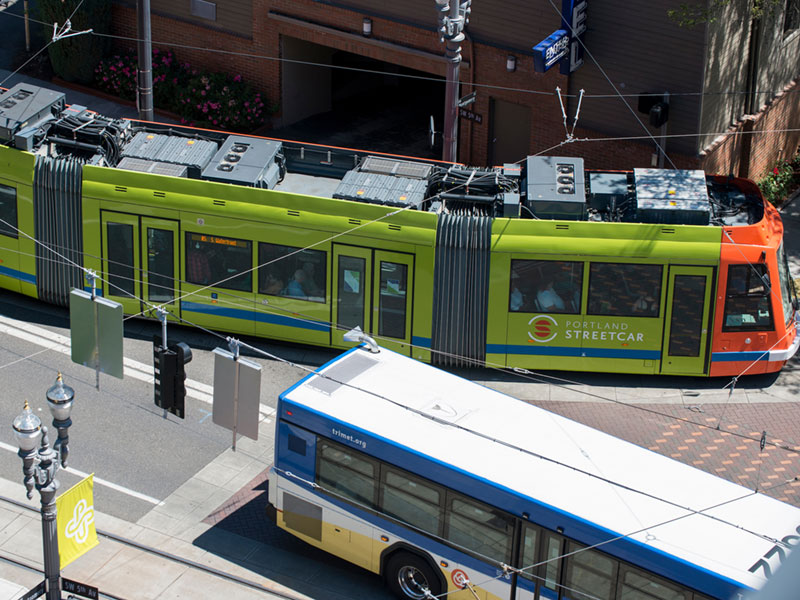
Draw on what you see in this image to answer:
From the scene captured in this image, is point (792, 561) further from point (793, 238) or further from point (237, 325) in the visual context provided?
point (793, 238)

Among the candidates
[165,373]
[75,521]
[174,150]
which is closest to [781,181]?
[174,150]

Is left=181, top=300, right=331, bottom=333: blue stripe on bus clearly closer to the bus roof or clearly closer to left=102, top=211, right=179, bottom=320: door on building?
left=102, top=211, right=179, bottom=320: door on building

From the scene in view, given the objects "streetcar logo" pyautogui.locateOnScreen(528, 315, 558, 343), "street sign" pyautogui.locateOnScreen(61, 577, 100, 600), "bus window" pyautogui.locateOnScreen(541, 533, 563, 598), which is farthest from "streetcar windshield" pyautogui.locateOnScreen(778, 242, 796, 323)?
"street sign" pyautogui.locateOnScreen(61, 577, 100, 600)

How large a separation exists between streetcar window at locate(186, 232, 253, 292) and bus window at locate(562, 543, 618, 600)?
29.2 ft

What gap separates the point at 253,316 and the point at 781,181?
13.7 meters

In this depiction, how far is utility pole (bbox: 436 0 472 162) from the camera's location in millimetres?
19453

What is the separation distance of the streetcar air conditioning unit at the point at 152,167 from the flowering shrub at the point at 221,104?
9127mm

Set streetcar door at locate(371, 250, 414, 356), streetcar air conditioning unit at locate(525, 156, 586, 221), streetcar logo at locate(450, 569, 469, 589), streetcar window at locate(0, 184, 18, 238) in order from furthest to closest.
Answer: streetcar window at locate(0, 184, 18, 238) → streetcar door at locate(371, 250, 414, 356) → streetcar air conditioning unit at locate(525, 156, 586, 221) → streetcar logo at locate(450, 569, 469, 589)

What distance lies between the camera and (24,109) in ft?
66.5

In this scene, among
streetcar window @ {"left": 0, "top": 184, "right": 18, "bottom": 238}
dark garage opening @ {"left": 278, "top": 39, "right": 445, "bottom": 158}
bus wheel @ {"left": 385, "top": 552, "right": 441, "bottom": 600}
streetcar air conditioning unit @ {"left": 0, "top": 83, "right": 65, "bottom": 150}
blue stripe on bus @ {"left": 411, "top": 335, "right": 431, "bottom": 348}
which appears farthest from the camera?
dark garage opening @ {"left": 278, "top": 39, "right": 445, "bottom": 158}

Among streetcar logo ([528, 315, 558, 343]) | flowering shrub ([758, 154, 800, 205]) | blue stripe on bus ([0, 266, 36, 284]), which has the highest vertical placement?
flowering shrub ([758, 154, 800, 205])

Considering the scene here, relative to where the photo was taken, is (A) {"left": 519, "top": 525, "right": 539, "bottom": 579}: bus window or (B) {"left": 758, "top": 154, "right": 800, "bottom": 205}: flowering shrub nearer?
(A) {"left": 519, "top": 525, "right": 539, "bottom": 579}: bus window

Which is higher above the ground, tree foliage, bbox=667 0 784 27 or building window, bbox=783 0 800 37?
building window, bbox=783 0 800 37

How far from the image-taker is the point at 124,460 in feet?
54.5
